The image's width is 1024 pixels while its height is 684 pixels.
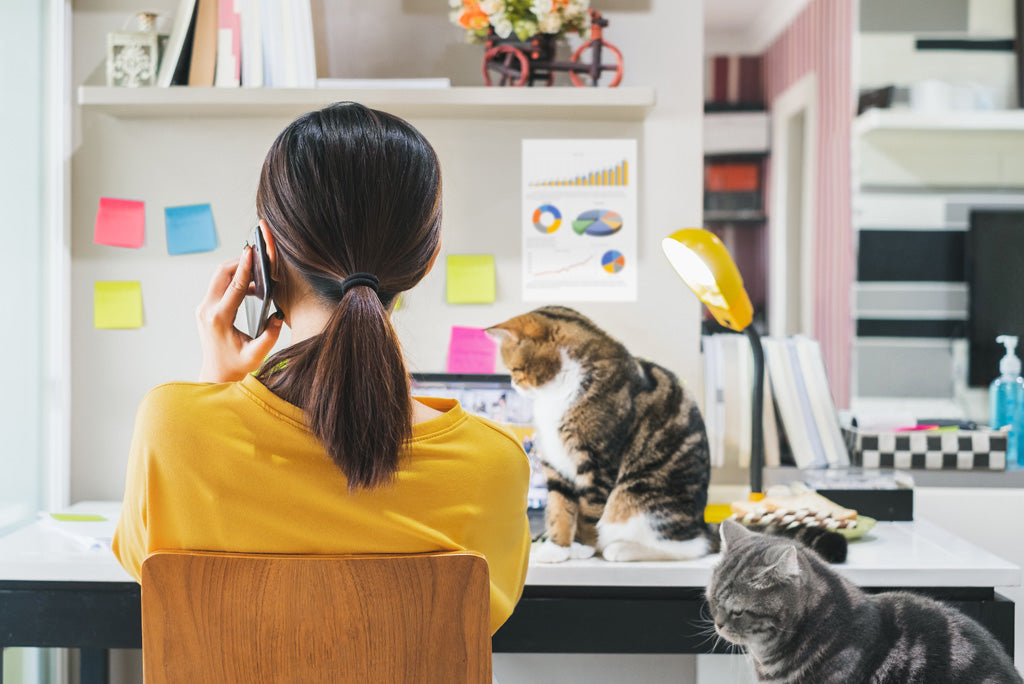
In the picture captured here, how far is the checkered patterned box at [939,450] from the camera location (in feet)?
6.19

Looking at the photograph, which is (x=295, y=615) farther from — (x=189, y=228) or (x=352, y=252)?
(x=189, y=228)

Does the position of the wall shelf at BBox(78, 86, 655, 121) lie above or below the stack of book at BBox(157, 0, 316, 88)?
below

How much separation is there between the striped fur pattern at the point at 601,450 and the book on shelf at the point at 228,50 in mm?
766

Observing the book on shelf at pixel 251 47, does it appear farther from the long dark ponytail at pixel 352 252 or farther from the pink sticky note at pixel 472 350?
the long dark ponytail at pixel 352 252

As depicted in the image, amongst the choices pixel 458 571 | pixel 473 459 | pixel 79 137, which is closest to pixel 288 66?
pixel 79 137

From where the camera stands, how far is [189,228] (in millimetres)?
1852

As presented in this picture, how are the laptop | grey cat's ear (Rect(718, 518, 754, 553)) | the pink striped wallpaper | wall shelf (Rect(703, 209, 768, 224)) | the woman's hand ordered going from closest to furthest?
the woman's hand, grey cat's ear (Rect(718, 518, 754, 553)), the laptop, the pink striped wallpaper, wall shelf (Rect(703, 209, 768, 224))

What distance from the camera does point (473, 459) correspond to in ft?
2.69

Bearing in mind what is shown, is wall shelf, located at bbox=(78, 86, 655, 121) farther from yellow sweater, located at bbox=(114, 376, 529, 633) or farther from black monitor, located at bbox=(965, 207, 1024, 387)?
black monitor, located at bbox=(965, 207, 1024, 387)

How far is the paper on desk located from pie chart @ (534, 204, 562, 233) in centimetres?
102

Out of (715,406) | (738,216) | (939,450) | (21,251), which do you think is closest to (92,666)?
(21,251)

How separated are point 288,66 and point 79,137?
54 cm

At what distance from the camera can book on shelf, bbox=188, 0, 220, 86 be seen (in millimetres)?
1660

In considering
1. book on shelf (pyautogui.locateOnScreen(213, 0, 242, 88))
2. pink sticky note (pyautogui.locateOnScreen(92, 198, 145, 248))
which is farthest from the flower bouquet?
pink sticky note (pyautogui.locateOnScreen(92, 198, 145, 248))
